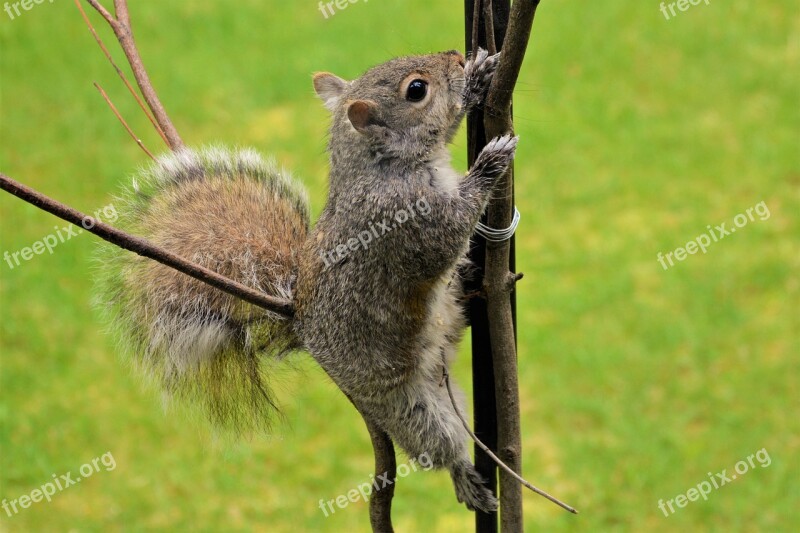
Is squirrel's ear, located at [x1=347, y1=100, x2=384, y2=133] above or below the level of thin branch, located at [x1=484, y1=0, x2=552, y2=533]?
above

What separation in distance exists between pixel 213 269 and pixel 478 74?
60cm

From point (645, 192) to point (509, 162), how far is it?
3305mm

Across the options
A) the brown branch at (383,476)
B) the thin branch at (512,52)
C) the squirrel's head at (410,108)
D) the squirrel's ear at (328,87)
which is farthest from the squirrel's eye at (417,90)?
the brown branch at (383,476)

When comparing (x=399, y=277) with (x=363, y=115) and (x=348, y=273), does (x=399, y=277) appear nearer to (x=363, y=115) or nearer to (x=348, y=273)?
(x=348, y=273)

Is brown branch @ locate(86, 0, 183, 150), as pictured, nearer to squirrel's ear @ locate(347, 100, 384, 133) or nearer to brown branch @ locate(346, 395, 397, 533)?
squirrel's ear @ locate(347, 100, 384, 133)

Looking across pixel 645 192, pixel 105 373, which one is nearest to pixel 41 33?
pixel 105 373

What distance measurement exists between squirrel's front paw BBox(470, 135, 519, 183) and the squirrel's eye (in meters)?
0.25

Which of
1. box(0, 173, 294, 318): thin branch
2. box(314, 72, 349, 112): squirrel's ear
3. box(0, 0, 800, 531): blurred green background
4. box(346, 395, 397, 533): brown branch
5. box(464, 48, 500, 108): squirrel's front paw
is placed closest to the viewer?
box(0, 173, 294, 318): thin branch

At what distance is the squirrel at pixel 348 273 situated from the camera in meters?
1.72

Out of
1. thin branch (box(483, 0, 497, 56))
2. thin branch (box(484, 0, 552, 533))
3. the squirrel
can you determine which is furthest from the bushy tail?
thin branch (box(483, 0, 497, 56))

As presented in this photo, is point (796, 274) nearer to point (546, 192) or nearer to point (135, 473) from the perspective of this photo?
point (546, 192)

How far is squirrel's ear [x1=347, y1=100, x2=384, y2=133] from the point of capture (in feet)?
5.67

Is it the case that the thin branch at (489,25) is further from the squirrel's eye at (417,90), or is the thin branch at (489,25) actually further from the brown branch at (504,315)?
the squirrel's eye at (417,90)

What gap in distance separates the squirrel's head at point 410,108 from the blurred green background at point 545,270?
460mm
